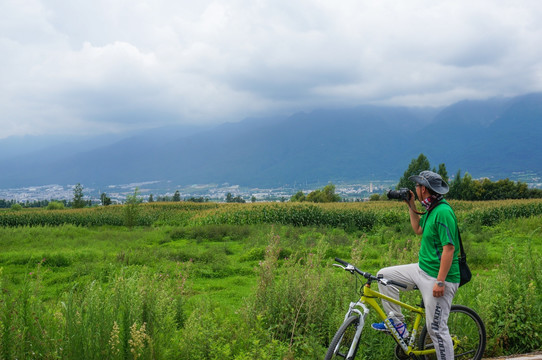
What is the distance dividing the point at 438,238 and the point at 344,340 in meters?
1.65

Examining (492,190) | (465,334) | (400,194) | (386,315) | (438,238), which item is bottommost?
(492,190)

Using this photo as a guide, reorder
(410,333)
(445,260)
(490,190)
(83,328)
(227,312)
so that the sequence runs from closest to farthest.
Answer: (83,328) → (445,260) → (410,333) → (227,312) → (490,190)

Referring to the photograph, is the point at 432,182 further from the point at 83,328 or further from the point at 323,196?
the point at 323,196

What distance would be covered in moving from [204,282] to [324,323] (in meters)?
6.21

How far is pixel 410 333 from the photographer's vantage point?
4855mm

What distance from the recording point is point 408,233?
811 inches

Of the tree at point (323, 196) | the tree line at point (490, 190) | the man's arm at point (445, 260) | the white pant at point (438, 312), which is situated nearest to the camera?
the man's arm at point (445, 260)

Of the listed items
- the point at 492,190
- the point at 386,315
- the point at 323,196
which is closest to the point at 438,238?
the point at 386,315

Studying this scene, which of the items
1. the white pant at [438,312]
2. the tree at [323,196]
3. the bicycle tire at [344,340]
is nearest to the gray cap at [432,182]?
the white pant at [438,312]

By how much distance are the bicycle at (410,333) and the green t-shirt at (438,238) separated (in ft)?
1.42

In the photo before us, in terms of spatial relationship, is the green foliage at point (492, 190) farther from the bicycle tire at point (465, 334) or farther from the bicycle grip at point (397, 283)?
the bicycle grip at point (397, 283)

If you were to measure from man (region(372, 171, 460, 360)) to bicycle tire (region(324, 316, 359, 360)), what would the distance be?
1.02 feet

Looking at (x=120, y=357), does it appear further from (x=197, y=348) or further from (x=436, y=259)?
(x=436, y=259)

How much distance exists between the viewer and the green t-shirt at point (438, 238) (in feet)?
13.4
